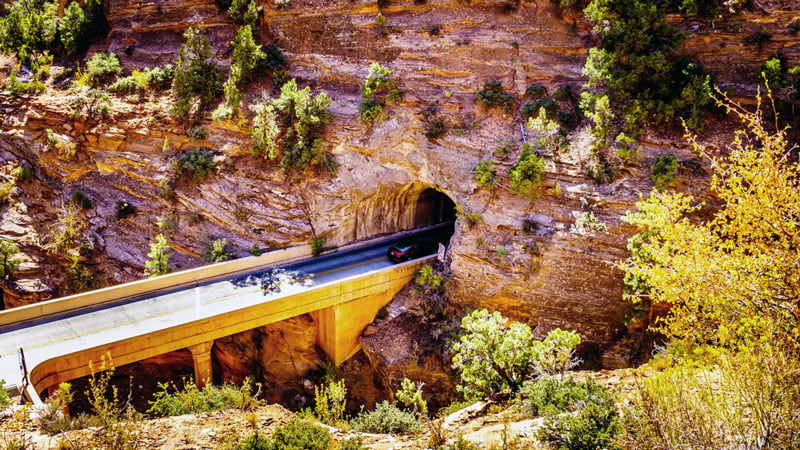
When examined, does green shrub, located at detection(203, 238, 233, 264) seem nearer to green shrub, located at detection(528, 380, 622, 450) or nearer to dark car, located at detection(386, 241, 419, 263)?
dark car, located at detection(386, 241, 419, 263)

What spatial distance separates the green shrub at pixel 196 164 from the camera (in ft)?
84.0

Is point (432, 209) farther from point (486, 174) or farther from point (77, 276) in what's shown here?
point (77, 276)

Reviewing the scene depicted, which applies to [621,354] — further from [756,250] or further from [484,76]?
[484,76]

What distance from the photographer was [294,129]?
Result: 84.3 feet

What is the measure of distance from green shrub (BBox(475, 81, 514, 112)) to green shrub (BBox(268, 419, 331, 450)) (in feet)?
60.5

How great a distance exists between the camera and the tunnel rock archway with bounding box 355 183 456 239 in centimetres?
2652

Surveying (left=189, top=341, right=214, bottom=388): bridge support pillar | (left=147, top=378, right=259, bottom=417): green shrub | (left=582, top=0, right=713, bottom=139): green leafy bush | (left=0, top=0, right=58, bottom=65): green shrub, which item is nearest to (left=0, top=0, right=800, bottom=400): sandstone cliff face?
(left=582, top=0, right=713, bottom=139): green leafy bush

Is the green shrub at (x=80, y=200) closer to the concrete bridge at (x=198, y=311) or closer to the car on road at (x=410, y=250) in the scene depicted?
the concrete bridge at (x=198, y=311)

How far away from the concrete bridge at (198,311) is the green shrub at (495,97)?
9039 millimetres

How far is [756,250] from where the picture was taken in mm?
8594

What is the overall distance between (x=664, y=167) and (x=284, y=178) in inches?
740

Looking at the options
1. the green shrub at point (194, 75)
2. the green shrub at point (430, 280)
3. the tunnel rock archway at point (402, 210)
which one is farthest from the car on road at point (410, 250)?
the green shrub at point (194, 75)

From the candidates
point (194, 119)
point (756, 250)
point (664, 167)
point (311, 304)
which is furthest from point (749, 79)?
point (194, 119)

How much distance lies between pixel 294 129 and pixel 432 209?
1008 cm
